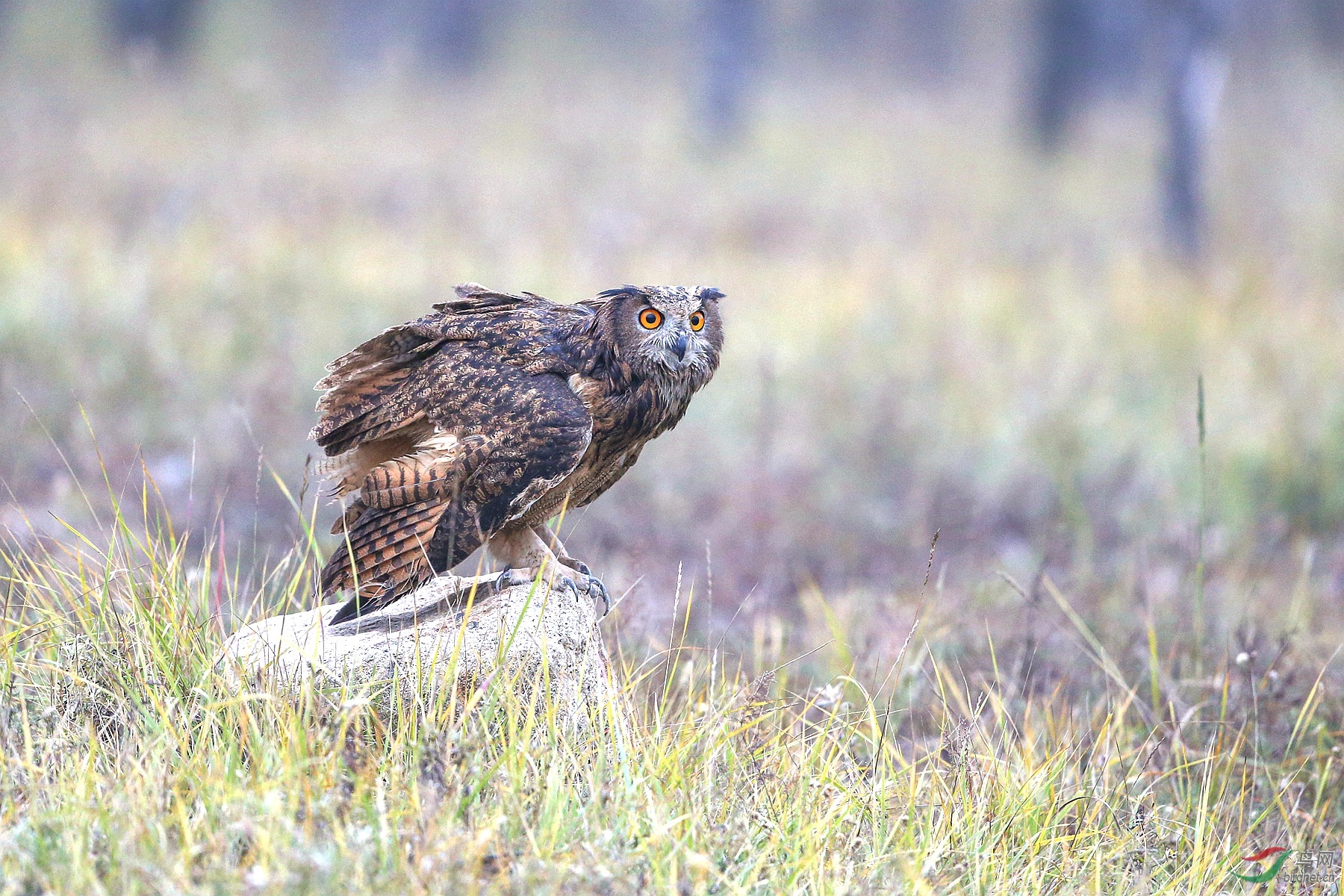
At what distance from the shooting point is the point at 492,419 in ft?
9.76

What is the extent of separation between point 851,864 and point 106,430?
562 cm

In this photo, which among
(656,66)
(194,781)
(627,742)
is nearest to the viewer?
(194,781)

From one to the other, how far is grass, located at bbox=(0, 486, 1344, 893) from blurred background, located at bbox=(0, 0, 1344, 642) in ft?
1.57

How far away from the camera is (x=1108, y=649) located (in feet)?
14.6

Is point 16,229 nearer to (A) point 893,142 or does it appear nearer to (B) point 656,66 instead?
Result: (A) point 893,142

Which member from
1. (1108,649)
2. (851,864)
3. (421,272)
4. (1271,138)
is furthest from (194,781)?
(1271,138)

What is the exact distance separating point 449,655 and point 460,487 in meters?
0.41

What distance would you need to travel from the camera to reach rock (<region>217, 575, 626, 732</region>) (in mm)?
2725

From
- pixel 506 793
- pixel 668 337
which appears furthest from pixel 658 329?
pixel 506 793

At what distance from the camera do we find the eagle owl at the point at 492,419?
9.54 ft

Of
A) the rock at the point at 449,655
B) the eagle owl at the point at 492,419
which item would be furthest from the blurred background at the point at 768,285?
the rock at the point at 449,655

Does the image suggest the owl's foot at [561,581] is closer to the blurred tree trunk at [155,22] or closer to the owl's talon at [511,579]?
the owl's talon at [511,579]

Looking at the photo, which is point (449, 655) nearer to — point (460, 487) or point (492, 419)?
point (460, 487)

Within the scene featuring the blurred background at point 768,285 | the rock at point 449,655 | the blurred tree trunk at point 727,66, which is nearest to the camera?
the rock at point 449,655
